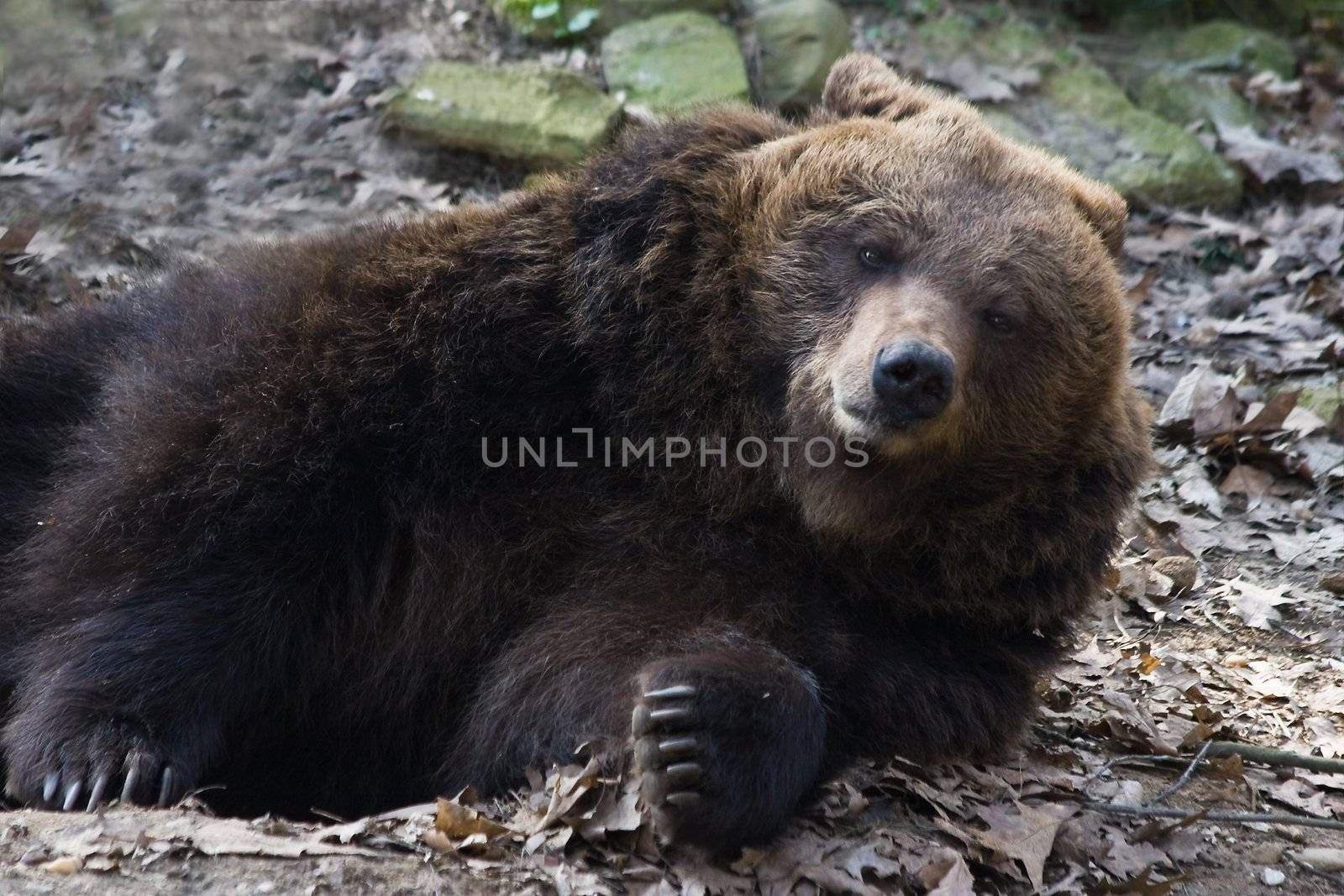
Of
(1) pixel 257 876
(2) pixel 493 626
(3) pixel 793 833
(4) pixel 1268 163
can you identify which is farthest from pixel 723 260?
(4) pixel 1268 163

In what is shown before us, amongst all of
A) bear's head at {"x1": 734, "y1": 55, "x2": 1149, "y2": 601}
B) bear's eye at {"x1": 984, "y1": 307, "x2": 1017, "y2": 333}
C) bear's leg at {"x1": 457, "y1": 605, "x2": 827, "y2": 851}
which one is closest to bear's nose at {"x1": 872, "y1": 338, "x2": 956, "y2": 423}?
bear's head at {"x1": 734, "y1": 55, "x2": 1149, "y2": 601}

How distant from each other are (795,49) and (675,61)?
997 mm

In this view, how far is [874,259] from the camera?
4758 mm

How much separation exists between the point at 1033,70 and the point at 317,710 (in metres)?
8.51

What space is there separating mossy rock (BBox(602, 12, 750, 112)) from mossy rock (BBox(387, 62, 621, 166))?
47cm

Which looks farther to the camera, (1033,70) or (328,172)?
(1033,70)

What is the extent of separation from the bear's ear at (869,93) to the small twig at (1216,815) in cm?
268

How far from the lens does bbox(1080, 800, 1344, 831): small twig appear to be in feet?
14.5

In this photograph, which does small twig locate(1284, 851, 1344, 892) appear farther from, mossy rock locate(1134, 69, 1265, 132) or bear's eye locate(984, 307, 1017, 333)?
mossy rock locate(1134, 69, 1265, 132)

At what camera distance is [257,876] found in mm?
3682

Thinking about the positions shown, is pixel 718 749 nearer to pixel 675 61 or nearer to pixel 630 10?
pixel 675 61

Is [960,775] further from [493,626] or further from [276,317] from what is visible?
[276,317]

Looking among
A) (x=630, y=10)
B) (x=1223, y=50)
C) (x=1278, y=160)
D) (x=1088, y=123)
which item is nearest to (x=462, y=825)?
(x=630, y=10)

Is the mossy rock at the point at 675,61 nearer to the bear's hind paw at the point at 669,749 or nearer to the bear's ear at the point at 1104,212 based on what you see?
the bear's ear at the point at 1104,212
